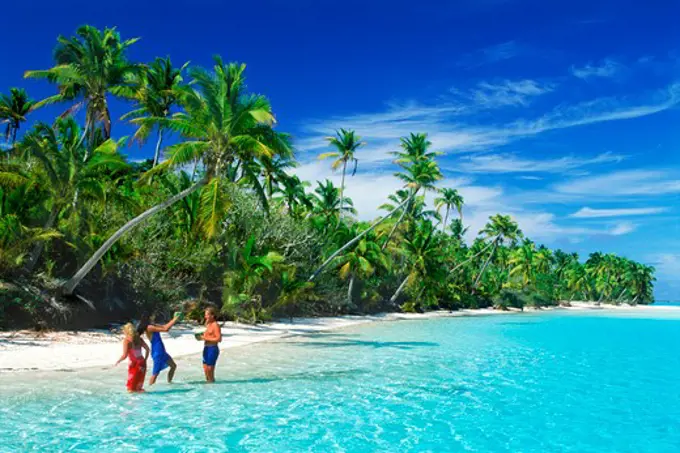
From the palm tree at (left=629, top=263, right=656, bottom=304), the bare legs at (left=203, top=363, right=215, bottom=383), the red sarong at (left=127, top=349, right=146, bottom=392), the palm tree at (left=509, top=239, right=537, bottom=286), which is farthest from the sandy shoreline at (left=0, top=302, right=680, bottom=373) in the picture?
the palm tree at (left=629, top=263, right=656, bottom=304)

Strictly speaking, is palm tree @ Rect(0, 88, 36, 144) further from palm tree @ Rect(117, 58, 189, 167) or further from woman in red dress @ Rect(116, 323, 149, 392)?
woman in red dress @ Rect(116, 323, 149, 392)

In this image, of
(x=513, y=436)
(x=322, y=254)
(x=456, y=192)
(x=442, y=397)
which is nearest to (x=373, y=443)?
(x=513, y=436)

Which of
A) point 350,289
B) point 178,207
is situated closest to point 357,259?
point 350,289

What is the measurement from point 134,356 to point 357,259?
2800 centimetres

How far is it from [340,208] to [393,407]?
108 feet

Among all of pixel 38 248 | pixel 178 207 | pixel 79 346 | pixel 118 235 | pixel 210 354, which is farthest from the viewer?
pixel 178 207

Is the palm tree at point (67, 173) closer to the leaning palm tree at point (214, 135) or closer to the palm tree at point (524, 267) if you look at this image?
the leaning palm tree at point (214, 135)

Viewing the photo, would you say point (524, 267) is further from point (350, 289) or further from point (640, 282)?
point (640, 282)

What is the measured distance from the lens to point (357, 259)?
36969 millimetres

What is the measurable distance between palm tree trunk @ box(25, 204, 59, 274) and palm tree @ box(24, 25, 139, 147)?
6.66 meters

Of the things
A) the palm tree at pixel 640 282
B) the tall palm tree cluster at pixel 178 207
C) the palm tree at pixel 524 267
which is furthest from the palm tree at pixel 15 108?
the palm tree at pixel 640 282

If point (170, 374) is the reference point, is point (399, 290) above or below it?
above

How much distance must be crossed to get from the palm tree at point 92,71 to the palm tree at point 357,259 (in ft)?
55.5

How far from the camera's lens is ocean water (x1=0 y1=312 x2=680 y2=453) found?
24.0ft
